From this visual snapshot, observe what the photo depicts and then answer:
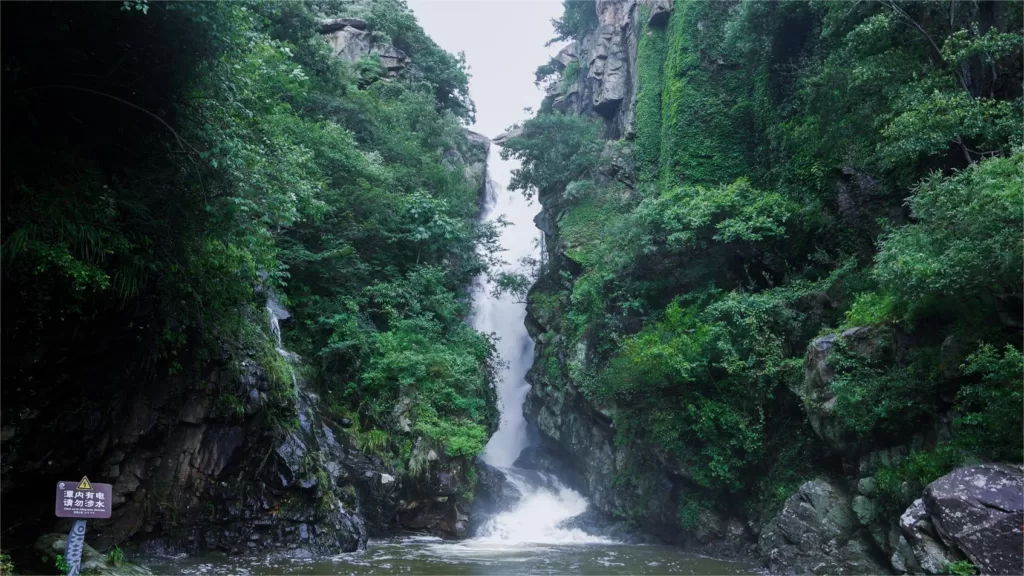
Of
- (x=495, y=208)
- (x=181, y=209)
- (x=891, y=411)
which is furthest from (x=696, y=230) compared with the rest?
(x=495, y=208)

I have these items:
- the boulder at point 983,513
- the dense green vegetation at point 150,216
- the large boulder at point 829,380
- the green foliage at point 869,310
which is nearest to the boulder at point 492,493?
the dense green vegetation at point 150,216

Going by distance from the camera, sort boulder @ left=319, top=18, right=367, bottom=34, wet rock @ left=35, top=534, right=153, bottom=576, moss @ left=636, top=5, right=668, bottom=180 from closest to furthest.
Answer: wet rock @ left=35, top=534, right=153, bottom=576, moss @ left=636, top=5, right=668, bottom=180, boulder @ left=319, top=18, right=367, bottom=34

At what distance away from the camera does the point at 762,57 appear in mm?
20219

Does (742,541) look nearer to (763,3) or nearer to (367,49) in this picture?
(763,3)

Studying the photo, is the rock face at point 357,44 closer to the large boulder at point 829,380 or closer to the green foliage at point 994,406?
the large boulder at point 829,380

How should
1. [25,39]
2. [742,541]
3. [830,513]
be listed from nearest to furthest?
[25,39]
[830,513]
[742,541]

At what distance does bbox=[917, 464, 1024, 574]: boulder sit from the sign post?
9.84 m

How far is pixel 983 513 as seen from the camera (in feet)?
27.0

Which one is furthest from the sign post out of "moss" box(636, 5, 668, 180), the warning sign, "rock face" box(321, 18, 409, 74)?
"rock face" box(321, 18, 409, 74)

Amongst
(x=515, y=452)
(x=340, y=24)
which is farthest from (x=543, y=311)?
(x=340, y=24)

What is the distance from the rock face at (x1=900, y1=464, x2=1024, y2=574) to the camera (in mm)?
7965

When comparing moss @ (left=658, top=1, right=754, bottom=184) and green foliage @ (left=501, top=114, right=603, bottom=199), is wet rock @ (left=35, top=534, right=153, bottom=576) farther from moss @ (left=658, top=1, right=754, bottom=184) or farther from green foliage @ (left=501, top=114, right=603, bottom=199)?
green foliage @ (left=501, top=114, right=603, bottom=199)

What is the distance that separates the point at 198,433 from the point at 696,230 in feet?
41.1

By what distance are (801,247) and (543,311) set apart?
8.88 metres
